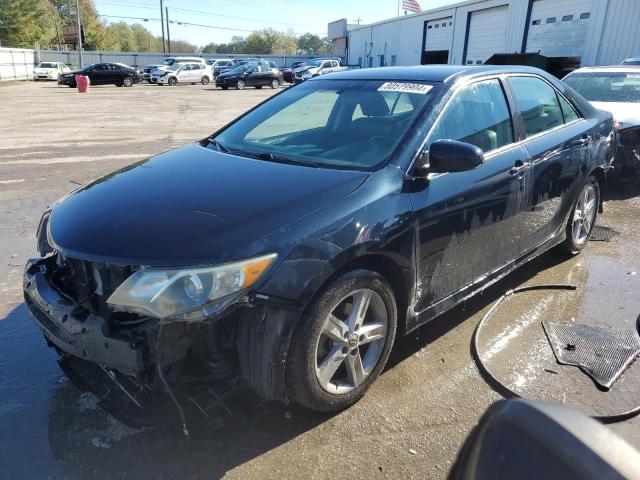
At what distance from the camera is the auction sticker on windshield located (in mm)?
3256

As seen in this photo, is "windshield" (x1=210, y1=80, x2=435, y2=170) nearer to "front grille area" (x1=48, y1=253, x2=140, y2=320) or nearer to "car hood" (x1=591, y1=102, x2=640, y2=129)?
"front grille area" (x1=48, y1=253, x2=140, y2=320)

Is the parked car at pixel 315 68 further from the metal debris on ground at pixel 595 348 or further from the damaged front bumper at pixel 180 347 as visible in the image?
the damaged front bumper at pixel 180 347

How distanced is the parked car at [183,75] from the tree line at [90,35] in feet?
75.1

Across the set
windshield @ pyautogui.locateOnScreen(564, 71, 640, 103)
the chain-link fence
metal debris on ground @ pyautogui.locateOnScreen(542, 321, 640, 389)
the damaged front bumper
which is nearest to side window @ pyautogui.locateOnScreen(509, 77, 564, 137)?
metal debris on ground @ pyautogui.locateOnScreen(542, 321, 640, 389)

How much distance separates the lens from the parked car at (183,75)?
123 ft

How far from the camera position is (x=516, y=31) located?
2405cm

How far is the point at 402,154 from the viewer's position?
9.34 feet

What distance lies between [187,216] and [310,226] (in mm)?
585

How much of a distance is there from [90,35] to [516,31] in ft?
→ 214

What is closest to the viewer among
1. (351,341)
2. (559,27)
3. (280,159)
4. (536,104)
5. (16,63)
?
(351,341)

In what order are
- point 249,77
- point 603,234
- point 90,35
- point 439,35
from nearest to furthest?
1. point 603,234
2. point 439,35
3. point 249,77
4. point 90,35

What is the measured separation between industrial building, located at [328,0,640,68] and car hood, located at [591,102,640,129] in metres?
12.7

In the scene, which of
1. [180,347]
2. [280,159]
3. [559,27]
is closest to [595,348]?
[280,159]

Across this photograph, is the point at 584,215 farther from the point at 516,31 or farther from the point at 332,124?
the point at 516,31
